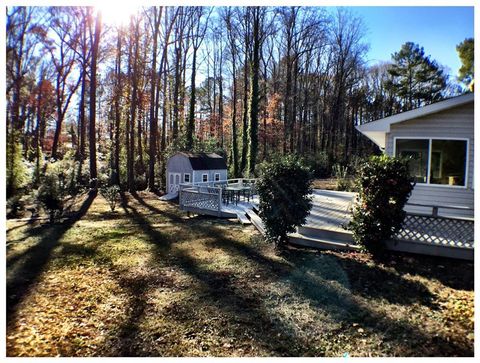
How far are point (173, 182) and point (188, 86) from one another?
6441 mm

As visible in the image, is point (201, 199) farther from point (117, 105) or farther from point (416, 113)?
point (416, 113)

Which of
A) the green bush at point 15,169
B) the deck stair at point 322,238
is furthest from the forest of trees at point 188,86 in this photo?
the deck stair at point 322,238

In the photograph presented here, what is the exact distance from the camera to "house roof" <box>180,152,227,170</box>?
10.2 meters

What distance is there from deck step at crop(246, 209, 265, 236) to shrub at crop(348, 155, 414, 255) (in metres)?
2.00

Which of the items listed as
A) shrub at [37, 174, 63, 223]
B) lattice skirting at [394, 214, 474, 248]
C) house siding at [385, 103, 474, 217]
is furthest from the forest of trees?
lattice skirting at [394, 214, 474, 248]

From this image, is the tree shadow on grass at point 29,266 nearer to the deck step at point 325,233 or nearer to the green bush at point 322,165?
the deck step at point 325,233

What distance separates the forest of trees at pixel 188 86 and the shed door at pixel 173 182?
52.3 inches

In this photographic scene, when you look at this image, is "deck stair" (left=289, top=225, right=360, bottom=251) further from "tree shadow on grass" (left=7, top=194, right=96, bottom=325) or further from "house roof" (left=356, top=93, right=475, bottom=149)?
"tree shadow on grass" (left=7, top=194, right=96, bottom=325)

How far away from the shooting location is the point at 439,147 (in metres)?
4.28

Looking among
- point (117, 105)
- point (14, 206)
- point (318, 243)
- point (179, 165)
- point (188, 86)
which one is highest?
point (188, 86)

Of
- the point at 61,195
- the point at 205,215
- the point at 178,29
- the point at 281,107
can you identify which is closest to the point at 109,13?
the point at 61,195

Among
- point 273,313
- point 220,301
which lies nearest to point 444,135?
point 273,313

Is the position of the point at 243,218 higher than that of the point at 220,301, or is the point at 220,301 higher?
the point at 243,218

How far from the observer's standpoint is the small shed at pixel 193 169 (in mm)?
10164
